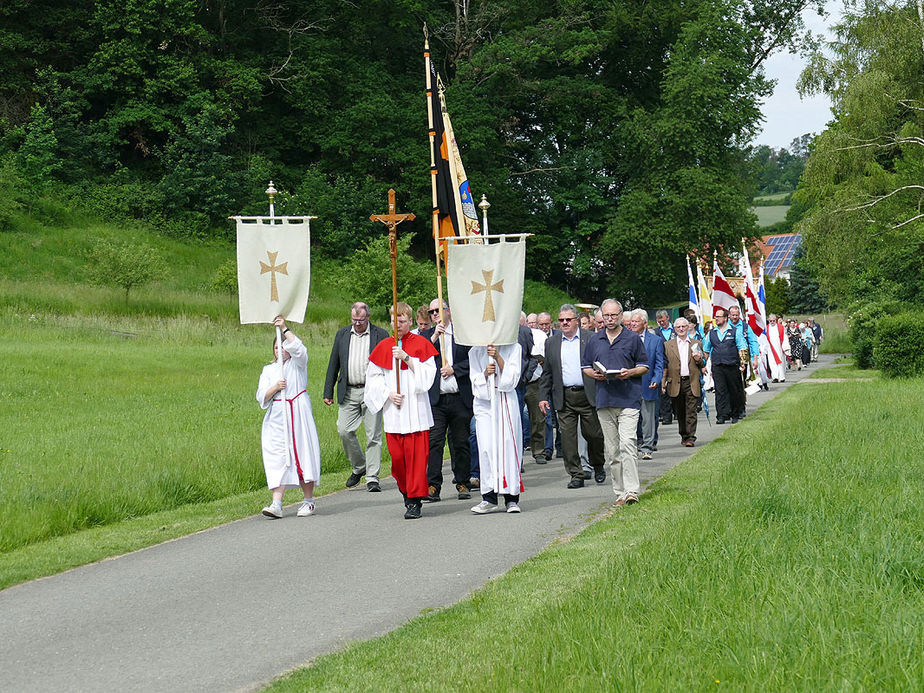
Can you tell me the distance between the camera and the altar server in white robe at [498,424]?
11891 mm

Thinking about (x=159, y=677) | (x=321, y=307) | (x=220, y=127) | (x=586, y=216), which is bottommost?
(x=159, y=677)

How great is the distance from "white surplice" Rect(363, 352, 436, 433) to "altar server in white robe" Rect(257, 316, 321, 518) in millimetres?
767

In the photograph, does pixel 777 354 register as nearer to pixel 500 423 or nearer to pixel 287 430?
pixel 500 423

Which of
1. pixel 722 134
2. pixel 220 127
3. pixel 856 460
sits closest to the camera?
pixel 856 460

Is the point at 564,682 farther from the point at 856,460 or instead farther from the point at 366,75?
the point at 366,75

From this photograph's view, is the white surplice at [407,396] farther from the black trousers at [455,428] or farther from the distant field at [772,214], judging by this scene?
the distant field at [772,214]

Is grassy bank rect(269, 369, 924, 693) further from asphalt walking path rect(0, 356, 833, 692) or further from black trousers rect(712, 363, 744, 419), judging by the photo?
black trousers rect(712, 363, 744, 419)

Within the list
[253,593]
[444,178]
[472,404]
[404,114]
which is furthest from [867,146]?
[253,593]

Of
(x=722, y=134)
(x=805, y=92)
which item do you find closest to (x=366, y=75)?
(x=722, y=134)

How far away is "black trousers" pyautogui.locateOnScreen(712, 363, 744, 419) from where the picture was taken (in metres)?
21.4

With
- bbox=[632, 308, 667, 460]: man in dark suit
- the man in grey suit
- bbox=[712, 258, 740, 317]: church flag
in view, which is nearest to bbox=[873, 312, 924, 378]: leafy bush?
bbox=[712, 258, 740, 317]: church flag

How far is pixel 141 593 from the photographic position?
8500 mm

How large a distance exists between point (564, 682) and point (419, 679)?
918 mm

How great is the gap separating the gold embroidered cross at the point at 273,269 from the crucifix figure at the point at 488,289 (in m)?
2.10
